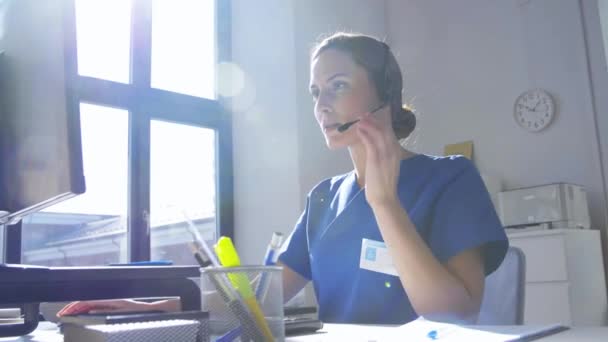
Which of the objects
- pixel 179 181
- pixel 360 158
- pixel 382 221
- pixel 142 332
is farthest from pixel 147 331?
pixel 179 181

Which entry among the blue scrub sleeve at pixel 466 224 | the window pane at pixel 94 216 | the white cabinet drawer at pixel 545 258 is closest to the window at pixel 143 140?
Result: the window pane at pixel 94 216

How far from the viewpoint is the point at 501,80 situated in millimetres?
3395

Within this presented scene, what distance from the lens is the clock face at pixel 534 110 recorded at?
314 centimetres

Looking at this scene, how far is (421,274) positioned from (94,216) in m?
2.22

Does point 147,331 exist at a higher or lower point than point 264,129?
lower

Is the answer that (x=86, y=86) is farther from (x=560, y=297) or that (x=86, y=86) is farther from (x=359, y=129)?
(x=560, y=297)

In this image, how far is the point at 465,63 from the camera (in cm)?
357

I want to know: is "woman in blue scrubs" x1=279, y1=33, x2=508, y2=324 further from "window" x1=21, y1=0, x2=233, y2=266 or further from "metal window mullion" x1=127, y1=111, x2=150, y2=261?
"metal window mullion" x1=127, y1=111, x2=150, y2=261

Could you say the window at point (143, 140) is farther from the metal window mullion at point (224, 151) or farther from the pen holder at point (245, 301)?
the pen holder at point (245, 301)

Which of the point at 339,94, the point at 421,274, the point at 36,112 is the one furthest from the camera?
the point at 339,94

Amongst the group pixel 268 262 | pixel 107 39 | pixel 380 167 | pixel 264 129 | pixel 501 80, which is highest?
pixel 107 39

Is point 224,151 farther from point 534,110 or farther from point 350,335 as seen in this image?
point 350,335

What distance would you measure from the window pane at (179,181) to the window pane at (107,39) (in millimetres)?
355

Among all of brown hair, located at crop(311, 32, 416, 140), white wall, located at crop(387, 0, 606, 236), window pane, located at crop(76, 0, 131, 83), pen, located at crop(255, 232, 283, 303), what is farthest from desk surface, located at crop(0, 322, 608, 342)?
white wall, located at crop(387, 0, 606, 236)
